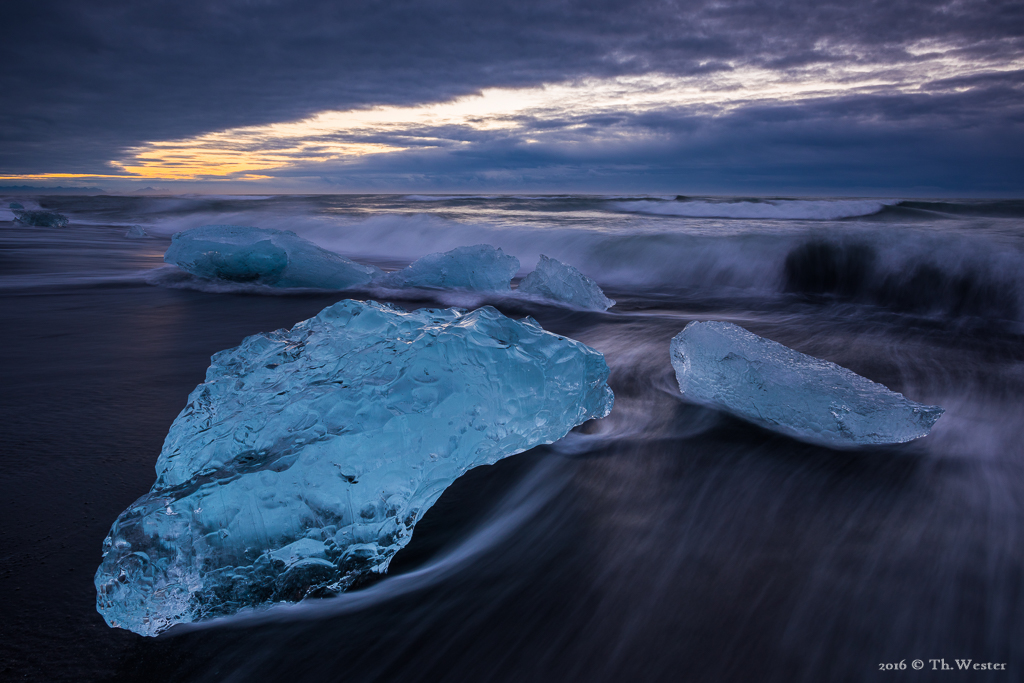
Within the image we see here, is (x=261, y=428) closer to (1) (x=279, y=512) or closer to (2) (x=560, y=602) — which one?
(1) (x=279, y=512)

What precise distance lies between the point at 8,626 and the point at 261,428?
61cm

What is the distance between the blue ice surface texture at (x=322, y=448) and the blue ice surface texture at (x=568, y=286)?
2724 mm

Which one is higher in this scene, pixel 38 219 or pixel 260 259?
pixel 38 219

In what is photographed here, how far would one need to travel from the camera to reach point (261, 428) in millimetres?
1437

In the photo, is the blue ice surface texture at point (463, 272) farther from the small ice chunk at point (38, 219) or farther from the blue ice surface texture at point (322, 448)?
the small ice chunk at point (38, 219)

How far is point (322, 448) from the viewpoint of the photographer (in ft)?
4.40

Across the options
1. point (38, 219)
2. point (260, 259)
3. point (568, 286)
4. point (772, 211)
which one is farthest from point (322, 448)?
point (38, 219)

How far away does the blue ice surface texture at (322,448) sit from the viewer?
1.16m

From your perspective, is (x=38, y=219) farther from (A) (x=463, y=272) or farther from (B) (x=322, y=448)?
(B) (x=322, y=448)

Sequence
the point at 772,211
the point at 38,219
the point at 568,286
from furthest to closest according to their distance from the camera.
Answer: the point at 772,211, the point at 38,219, the point at 568,286

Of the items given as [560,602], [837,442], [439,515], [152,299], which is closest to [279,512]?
[439,515]

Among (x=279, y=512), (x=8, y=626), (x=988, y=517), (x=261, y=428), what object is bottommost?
(x=988, y=517)

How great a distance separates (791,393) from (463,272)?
11.6 ft

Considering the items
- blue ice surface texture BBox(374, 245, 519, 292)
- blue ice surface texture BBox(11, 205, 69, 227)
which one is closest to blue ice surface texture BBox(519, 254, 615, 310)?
blue ice surface texture BBox(374, 245, 519, 292)
